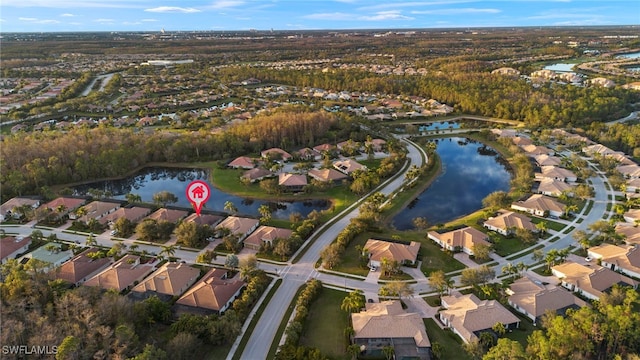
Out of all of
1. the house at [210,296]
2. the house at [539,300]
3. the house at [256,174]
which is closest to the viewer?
the house at [539,300]

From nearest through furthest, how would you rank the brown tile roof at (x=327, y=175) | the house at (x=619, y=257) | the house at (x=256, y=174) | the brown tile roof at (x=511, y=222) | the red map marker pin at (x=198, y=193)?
the house at (x=619, y=257)
the red map marker pin at (x=198, y=193)
the brown tile roof at (x=511, y=222)
the brown tile roof at (x=327, y=175)
the house at (x=256, y=174)

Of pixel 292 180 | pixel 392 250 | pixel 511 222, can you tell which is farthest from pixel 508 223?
pixel 292 180

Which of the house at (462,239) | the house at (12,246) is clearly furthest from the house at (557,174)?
the house at (12,246)

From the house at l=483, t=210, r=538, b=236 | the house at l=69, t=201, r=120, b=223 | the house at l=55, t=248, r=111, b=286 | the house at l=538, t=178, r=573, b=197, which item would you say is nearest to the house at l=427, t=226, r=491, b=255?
the house at l=483, t=210, r=538, b=236

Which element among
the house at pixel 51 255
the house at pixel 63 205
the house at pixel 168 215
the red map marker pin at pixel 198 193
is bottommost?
the house at pixel 51 255

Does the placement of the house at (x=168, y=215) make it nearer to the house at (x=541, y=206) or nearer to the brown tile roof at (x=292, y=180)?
the brown tile roof at (x=292, y=180)

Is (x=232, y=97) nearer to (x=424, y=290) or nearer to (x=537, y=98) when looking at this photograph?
(x=537, y=98)
